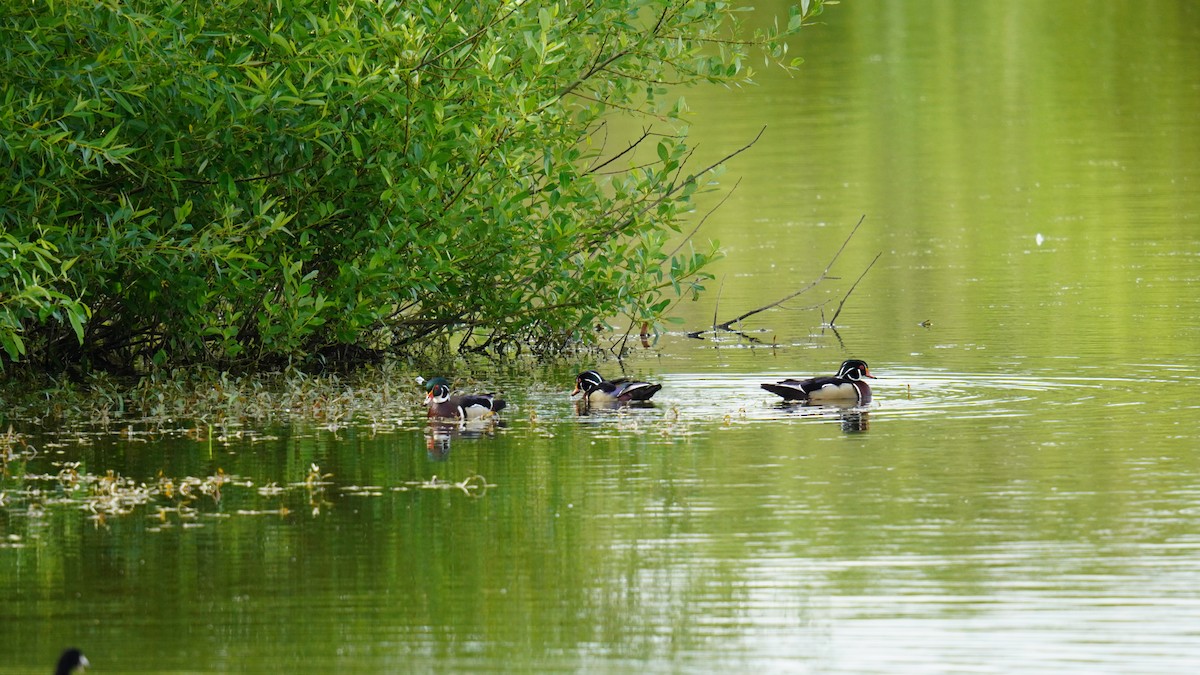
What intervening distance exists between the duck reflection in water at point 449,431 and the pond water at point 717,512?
47 millimetres

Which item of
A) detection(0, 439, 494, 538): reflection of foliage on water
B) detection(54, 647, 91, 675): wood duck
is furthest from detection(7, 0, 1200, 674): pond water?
detection(54, 647, 91, 675): wood duck

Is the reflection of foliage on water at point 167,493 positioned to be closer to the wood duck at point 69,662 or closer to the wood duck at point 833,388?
the wood duck at point 69,662

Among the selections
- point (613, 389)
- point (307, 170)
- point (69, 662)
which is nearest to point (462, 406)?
point (613, 389)

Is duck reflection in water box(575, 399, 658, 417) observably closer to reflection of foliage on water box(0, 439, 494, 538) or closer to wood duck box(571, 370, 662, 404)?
wood duck box(571, 370, 662, 404)

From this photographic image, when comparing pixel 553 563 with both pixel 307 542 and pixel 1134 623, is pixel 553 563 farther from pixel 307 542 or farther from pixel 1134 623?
pixel 1134 623

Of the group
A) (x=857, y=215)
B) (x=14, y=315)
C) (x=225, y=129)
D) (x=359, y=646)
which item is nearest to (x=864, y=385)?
(x=225, y=129)

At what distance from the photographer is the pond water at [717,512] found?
984 centimetres

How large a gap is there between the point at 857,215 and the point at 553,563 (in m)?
22.2

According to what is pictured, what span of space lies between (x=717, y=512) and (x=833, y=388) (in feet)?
15.9

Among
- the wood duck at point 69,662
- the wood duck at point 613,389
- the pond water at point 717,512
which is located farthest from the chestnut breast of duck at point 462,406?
the wood duck at point 69,662

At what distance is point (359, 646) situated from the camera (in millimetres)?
9797

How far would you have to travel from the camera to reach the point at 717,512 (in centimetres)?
1282

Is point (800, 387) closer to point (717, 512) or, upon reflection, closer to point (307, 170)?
point (307, 170)

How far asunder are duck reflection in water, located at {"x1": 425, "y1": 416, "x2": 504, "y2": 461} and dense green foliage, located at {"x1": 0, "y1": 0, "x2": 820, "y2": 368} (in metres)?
1.69
